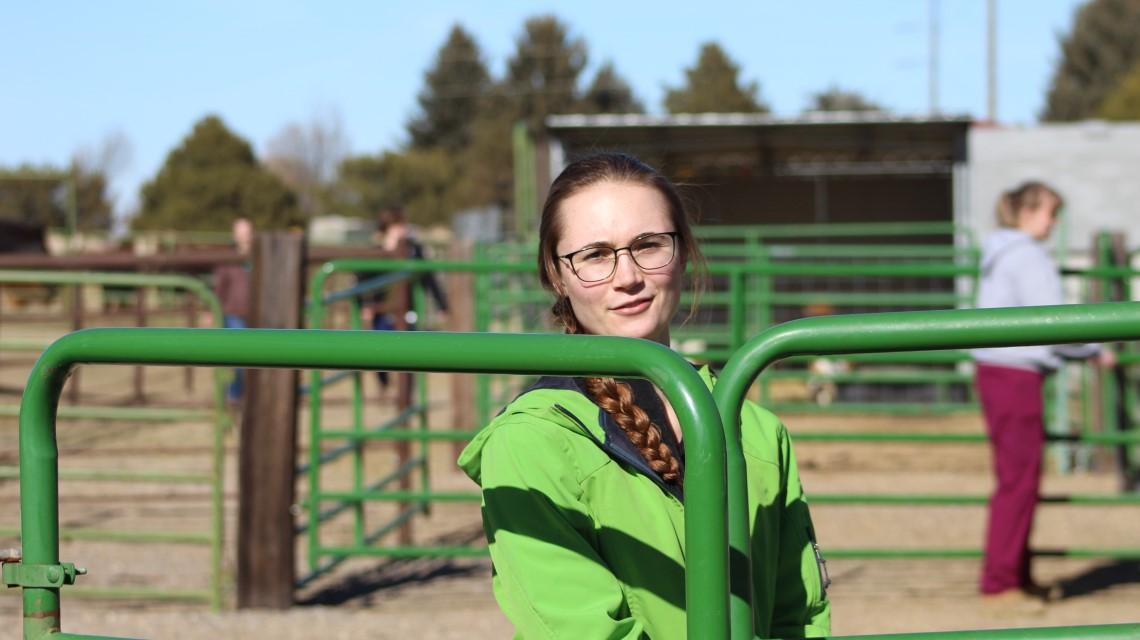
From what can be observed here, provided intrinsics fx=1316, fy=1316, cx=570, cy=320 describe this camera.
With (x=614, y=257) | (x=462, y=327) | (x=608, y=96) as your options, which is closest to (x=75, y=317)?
(x=462, y=327)

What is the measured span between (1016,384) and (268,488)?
2.99m

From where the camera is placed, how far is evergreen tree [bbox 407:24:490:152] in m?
66.0

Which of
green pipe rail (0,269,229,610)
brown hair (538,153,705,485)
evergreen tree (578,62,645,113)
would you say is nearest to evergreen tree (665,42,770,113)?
evergreen tree (578,62,645,113)

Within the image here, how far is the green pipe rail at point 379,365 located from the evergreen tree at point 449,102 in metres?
64.3

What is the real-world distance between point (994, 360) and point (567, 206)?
363 centimetres

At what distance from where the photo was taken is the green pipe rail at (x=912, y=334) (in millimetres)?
1453

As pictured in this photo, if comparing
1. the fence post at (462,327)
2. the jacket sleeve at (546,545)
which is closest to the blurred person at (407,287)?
the fence post at (462,327)

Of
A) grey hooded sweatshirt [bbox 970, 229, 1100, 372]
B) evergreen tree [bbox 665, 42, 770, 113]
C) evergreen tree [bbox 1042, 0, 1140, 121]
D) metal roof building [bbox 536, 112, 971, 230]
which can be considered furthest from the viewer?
evergreen tree [bbox 1042, 0, 1140, 121]

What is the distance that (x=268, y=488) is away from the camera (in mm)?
5352

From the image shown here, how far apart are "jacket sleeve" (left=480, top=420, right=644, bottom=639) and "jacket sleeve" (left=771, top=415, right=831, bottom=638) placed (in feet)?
1.10

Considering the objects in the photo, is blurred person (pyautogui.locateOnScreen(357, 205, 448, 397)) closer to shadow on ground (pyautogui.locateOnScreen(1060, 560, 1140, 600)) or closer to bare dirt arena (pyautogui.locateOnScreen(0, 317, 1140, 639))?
bare dirt arena (pyautogui.locateOnScreen(0, 317, 1140, 639))

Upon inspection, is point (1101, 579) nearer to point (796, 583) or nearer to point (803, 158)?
point (796, 583)

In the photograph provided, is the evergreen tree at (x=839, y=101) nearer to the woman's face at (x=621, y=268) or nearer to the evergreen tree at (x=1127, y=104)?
the evergreen tree at (x=1127, y=104)

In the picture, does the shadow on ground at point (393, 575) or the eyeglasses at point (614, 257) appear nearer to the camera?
the eyeglasses at point (614, 257)
